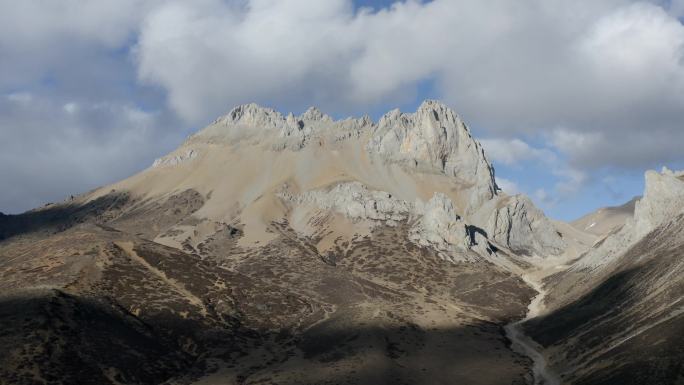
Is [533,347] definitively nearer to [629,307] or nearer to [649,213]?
[629,307]

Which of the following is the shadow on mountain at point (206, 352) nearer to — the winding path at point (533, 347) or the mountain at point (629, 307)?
the winding path at point (533, 347)

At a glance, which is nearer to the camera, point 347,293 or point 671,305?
point 671,305

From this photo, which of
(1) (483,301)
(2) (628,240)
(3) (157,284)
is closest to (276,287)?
(3) (157,284)

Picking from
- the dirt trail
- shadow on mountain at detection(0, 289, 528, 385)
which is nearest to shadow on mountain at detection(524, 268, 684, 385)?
shadow on mountain at detection(0, 289, 528, 385)

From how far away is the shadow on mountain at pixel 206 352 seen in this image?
104m

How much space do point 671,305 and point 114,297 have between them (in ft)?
374

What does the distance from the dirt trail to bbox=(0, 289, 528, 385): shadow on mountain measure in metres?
11.6

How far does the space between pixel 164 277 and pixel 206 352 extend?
130ft

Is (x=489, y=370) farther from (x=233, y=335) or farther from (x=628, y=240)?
(x=628, y=240)

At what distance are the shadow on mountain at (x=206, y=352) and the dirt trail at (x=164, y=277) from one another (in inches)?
456

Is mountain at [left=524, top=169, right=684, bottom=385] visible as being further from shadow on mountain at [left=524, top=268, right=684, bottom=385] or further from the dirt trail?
the dirt trail

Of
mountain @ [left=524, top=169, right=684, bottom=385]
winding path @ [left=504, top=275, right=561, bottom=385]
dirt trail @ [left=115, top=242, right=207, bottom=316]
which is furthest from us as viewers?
dirt trail @ [left=115, top=242, right=207, bottom=316]

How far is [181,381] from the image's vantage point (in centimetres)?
11012

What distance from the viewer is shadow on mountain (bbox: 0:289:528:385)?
340 feet
